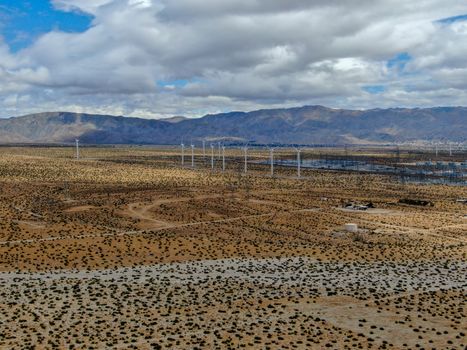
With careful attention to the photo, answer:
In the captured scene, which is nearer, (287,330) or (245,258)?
(287,330)

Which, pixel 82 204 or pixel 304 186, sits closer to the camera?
pixel 82 204

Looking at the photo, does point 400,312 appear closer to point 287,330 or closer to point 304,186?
point 287,330

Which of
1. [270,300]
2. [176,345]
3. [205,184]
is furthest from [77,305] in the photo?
[205,184]

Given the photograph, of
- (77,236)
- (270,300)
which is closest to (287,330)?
(270,300)

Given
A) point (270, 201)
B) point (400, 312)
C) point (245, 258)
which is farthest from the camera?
point (270, 201)

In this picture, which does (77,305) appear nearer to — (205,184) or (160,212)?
(160,212)

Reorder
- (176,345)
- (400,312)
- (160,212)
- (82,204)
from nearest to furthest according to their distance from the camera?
(176,345) → (400,312) → (160,212) → (82,204)
